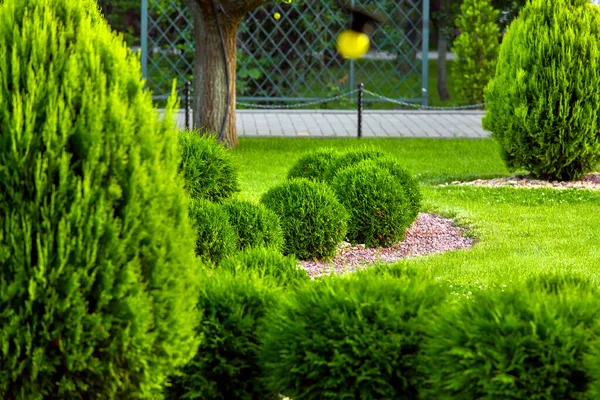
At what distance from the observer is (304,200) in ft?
24.1

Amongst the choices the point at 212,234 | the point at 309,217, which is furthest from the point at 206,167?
the point at 212,234

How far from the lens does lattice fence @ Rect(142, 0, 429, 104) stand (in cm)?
1852

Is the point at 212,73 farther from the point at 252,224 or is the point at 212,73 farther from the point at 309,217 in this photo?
the point at 252,224

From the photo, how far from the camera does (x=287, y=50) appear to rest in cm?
1923

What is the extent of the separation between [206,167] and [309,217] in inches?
30.9

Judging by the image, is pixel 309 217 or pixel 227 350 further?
pixel 309 217

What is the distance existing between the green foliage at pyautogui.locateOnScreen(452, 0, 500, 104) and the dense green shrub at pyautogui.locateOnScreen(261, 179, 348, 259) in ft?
36.1

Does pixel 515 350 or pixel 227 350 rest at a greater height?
pixel 515 350

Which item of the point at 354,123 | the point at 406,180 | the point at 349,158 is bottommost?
the point at 354,123

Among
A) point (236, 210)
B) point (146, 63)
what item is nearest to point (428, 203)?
point (236, 210)

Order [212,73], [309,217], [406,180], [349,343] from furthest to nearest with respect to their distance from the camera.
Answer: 1. [212,73]
2. [406,180]
3. [309,217]
4. [349,343]

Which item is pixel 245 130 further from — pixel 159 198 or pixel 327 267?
pixel 159 198

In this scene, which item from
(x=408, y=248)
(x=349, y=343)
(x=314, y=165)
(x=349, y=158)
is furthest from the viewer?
(x=314, y=165)

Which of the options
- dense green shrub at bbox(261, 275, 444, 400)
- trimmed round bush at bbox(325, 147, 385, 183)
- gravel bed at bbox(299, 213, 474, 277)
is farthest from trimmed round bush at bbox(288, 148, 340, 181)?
dense green shrub at bbox(261, 275, 444, 400)
